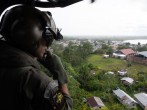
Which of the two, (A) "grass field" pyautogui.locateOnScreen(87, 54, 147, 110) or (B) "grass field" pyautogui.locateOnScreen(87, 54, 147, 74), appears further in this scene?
(B) "grass field" pyautogui.locateOnScreen(87, 54, 147, 74)

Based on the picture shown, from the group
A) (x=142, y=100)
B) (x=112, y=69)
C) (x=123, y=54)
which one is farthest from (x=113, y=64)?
(x=142, y=100)

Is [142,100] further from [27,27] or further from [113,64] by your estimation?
[27,27]

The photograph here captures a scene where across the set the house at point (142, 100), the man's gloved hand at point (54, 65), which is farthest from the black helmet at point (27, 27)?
the house at point (142, 100)

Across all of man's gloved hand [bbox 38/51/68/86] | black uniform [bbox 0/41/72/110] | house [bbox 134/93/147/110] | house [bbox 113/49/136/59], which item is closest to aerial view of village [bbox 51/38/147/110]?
house [bbox 134/93/147/110]

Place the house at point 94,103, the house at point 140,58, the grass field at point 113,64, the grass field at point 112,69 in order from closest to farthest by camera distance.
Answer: the house at point 94,103, the grass field at point 112,69, the grass field at point 113,64, the house at point 140,58

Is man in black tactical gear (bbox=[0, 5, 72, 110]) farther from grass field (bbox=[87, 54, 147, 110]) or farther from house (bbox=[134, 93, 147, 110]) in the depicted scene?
house (bbox=[134, 93, 147, 110])

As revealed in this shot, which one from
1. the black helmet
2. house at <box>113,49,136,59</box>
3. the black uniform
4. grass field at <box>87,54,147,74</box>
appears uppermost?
the black helmet

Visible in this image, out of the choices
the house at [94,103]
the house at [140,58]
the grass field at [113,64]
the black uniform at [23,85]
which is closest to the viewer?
the black uniform at [23,85]

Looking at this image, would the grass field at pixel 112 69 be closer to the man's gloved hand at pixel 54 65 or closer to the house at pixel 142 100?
the house at pixel 142 100

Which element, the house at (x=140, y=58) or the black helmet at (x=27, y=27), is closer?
the black helmet at (x=27, y=27)
